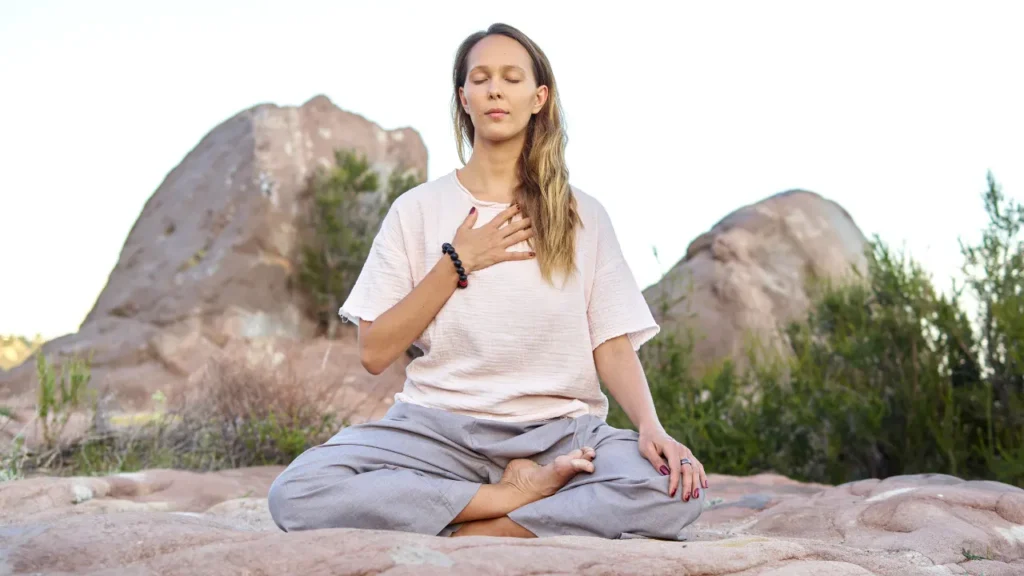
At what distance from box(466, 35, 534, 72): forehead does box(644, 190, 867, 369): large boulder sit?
6.56 m

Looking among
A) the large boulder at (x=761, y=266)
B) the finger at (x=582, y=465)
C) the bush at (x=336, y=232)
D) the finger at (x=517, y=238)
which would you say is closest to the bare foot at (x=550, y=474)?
the finger at (x=582, y=465)

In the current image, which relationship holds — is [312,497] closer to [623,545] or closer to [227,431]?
[623,545]

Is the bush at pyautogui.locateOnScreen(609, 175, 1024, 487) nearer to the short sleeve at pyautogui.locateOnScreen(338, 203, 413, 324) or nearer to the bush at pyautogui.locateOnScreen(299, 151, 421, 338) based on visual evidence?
the short sleeve at pyautogui.locateOnScreen(338, 203, 413, 324)

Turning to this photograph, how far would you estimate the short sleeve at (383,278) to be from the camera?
2.91 m

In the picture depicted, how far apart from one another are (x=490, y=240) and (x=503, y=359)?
1.11ft

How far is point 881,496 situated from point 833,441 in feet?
6.95

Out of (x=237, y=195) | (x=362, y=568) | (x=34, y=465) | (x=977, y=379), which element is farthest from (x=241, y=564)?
(x=237, y=195)

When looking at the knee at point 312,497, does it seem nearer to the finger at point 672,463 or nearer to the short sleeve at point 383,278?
the short sleeve at point 383,278

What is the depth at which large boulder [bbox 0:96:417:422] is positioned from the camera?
12.6 meters

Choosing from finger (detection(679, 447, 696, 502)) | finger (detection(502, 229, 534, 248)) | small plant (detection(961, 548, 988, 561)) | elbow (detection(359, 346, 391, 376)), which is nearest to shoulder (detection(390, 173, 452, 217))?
finger (detection(502, 229, 534, 248))

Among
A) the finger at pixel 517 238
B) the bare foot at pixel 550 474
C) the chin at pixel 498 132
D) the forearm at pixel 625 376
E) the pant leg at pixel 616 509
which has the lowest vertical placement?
the pant leg at pixel 616 509

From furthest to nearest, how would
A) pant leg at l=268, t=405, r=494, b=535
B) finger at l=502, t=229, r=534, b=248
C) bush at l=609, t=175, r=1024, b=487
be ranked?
A: bush at l=609, t=175, r=1024, b=487 → finger at l=502, t=229, r=534, b=248 → pant leg at l=268, t=405, r=494, b=535

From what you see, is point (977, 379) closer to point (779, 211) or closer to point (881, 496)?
point (881, 496)

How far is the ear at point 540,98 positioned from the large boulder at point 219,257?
29.2 ft
